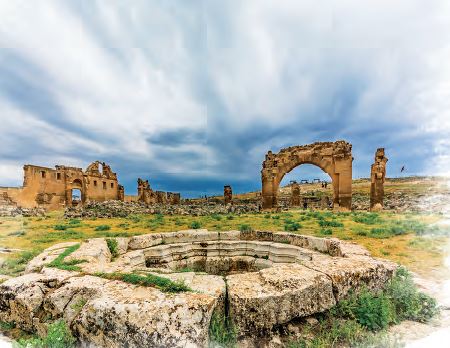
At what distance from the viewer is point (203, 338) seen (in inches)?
78.7

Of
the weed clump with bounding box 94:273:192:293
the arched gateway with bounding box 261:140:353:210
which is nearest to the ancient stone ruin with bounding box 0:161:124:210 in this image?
the arched gateway with bounding box 261:140:353:210

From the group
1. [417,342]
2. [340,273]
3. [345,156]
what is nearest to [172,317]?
[340,273]

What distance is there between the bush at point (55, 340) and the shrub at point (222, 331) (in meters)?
1.29

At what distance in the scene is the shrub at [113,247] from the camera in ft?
16.5

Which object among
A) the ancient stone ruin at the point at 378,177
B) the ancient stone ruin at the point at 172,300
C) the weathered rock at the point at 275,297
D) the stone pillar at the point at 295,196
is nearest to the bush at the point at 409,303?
the ancient stone ruin at the point at 172,300

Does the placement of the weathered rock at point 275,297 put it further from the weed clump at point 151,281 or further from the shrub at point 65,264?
the shrub at point 65,264

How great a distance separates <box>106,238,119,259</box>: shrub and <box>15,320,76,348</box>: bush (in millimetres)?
2872

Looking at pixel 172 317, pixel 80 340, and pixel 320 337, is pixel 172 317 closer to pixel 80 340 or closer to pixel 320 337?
pixel 80 340

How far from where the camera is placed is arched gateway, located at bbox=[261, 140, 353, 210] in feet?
63.2

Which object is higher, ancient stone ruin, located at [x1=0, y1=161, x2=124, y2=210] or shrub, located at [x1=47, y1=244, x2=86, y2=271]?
ancient stone ruin, located at [x1=0, y1=161, x2=124, y2=210]

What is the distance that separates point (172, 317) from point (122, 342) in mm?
468

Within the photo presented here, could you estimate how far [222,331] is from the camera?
2207mm

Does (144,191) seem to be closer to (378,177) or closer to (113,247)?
(378,177)

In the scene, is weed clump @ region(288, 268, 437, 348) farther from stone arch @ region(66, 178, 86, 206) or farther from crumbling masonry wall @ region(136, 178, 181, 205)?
stone arch @ region(66, 178, 86, 206)
